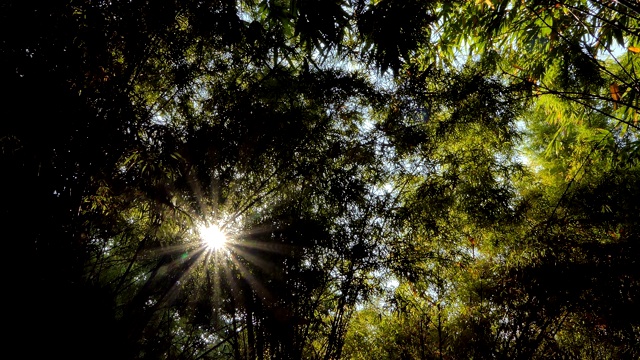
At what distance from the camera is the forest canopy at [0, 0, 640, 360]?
1.75 meters

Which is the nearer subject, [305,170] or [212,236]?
[305,170]

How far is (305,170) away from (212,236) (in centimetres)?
113

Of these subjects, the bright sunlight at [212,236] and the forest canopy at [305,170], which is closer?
the forest canopy at [305,170]

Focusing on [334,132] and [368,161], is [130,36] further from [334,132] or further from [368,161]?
[368,161]

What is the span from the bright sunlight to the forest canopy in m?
0.02

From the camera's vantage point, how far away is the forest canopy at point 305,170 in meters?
1.75

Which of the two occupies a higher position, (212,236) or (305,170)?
(305,170)

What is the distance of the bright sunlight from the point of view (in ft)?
9.74

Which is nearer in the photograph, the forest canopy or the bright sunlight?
the forest canopy

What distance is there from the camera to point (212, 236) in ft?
10.0

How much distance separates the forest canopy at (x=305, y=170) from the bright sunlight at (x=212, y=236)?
0.07 ft

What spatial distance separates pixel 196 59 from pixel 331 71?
1.23 metres

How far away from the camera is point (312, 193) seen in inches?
119

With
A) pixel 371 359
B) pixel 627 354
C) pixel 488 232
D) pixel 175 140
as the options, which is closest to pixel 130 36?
pixel 175 140
